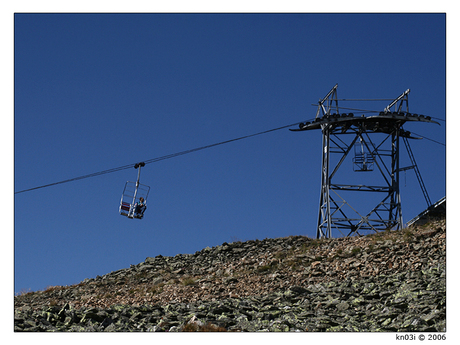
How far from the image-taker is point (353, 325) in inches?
568

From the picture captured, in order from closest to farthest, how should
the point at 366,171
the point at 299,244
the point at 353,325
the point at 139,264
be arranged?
the point at 353,325
the point at 299,244
the point at 139,264
the point at 366,171

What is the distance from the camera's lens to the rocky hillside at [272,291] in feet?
48.4

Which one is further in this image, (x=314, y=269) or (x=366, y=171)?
(x=366, y=171)

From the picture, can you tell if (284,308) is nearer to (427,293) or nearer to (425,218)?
(427,293)

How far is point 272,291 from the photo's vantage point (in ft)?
64.4

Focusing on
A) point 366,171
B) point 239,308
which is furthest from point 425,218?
point 239,308

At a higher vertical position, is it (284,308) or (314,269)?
(314,269)

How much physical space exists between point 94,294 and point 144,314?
9836mm

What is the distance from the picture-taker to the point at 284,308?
16578mm

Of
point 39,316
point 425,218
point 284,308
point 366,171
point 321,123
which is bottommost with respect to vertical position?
point 39,316

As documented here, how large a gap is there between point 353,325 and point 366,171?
19.3 metres

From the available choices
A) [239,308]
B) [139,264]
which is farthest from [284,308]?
[139,264]

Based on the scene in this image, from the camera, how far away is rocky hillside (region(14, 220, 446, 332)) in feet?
48.4

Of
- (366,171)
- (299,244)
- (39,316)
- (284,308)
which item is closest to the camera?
(39,316)
